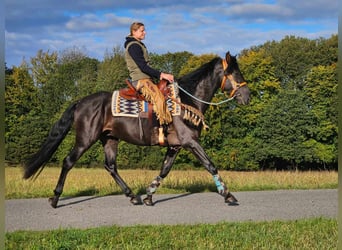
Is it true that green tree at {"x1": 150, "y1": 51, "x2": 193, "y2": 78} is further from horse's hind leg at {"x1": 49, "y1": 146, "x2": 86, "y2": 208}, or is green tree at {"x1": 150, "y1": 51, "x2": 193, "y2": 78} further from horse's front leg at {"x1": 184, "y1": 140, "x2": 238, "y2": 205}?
horse's front leg at {"x1": 184, "y1": 140, "x2": 238, "y2": 205}

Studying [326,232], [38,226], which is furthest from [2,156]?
[326,232]

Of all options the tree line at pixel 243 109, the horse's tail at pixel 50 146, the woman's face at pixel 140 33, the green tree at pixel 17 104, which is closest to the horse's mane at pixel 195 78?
the woman's face at pixel 140 33

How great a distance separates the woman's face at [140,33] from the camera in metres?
8.92

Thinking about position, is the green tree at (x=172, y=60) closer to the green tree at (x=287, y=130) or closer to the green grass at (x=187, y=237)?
the green tree at (x=287, y=130)

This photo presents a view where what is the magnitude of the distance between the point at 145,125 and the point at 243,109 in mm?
32573

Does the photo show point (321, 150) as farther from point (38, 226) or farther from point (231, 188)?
point (38, 226)

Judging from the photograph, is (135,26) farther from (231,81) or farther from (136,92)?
(231,81)

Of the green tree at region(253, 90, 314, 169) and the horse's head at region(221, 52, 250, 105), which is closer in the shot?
the horse's head at region(221, 52, 250, 105)

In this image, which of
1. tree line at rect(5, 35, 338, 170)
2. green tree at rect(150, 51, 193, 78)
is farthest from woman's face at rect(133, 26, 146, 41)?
green tree at rect(150, 51, 193, 78)

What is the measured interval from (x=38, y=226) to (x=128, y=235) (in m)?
1.62

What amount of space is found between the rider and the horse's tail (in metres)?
1.45

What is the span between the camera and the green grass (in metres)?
5.75

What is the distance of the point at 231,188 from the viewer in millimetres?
11953

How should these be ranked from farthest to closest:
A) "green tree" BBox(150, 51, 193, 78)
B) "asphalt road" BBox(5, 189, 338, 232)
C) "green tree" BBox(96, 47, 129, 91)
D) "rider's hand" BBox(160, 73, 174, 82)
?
1. "green tree" BBox(150, 51, 193, 78)
2. "green tree" BBox(96, 47, 129, 91)
3. "rider's hand" BBox(160, 73, 174, 82)
4. "asphalt road" BBox(5, 189, 338, 232)
